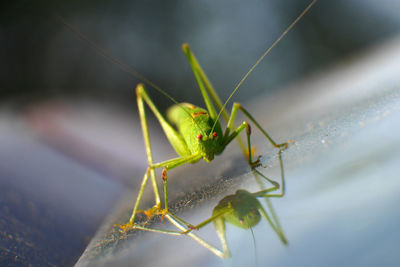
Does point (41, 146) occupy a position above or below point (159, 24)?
below

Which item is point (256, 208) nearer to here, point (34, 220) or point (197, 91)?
point (34, 220)

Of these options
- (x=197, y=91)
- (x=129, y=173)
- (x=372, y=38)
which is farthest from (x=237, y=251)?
(x=372, y=38)

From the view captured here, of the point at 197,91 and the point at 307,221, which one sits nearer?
the point at 307,221

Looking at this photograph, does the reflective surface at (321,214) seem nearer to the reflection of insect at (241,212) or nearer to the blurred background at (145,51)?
the reflection of insect at (241,212)

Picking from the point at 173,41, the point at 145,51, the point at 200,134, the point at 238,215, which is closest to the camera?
the point at 238,215

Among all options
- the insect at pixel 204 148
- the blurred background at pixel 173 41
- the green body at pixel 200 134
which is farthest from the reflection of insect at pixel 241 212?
the blurred background at pixel 173 41

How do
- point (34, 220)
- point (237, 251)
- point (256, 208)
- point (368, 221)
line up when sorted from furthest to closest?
point (34, 220)
point (256, 208)
point (237, 251)
point (368, 221)

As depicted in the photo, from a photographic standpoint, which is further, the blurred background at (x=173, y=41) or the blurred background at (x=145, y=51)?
the blurred background at (x=173, y=41)

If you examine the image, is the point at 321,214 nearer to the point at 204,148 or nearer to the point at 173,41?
the point at 204,148

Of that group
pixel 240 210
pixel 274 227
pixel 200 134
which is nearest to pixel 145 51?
pixel 200 134

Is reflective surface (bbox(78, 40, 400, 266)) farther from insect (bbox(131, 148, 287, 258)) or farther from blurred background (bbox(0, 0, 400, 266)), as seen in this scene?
blurred background (bbox(0, 0, 400, 266))

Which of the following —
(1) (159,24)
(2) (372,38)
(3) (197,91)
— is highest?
(1) (159,24)
